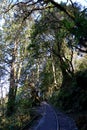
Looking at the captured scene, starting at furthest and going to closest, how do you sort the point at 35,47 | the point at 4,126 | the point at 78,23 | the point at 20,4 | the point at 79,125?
the point at 35,47 → the point at 4,126 → the point at 20,4 → the point at 79,125 → the point at 78,23

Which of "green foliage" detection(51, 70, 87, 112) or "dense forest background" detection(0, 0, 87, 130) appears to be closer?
"dense forest background" detection(0, 0, 87, 130)

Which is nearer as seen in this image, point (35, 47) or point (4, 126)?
point (4, 126)

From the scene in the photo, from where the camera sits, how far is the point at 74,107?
32.9 m

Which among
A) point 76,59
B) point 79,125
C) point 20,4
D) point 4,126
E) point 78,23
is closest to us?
point 78,23

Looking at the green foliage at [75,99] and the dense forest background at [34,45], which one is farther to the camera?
the green foliage at [75,99]

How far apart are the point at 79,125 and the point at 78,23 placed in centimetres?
718

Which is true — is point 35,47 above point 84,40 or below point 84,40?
above

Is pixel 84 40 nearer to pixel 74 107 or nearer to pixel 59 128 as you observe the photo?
pixel 59 128

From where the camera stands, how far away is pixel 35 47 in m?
39.2

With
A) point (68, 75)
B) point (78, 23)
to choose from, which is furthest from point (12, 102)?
point (78, 23)

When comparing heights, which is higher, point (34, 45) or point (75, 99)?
point (34, 45)

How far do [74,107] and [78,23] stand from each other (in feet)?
56.5

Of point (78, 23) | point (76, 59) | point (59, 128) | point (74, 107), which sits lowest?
point (59, 128)

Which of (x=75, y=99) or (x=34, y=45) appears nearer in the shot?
(x=75, y=99)
